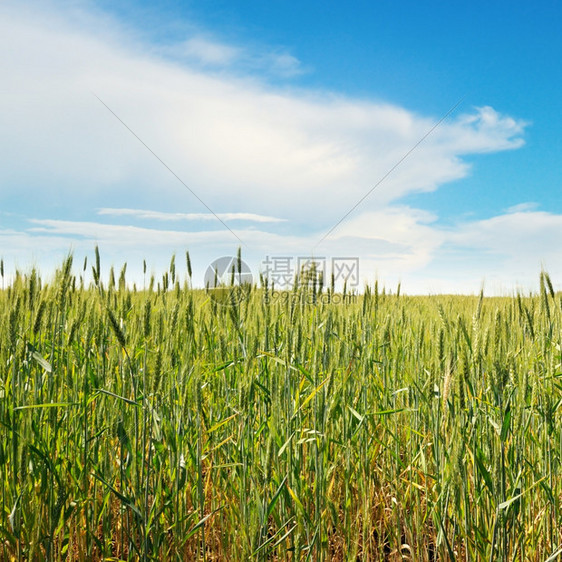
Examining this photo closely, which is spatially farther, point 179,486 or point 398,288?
point 398,288

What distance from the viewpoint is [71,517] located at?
1.52 meters

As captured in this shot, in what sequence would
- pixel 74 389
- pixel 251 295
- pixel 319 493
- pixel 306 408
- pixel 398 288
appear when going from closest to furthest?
pixel 319 493, pixel 74 389, pixel 306 408, pixel 251 295, pixel 398 288

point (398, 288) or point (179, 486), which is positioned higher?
point (398, 288)

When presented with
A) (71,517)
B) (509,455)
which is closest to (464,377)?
(509,455)

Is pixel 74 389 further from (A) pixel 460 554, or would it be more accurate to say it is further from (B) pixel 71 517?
(A) pixel 460 554

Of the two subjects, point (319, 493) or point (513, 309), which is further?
point (513, 309)

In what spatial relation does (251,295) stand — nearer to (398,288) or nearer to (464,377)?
(398,288)

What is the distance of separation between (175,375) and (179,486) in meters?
0.42

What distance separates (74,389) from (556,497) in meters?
1.63

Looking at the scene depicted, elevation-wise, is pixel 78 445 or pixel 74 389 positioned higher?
pixel 74 389

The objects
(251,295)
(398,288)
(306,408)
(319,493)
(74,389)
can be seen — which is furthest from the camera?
(398,288)

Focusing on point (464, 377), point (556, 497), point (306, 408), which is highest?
point (464, 377)

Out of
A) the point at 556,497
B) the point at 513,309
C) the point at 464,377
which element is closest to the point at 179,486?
the point at 464,377

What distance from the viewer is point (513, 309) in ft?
9.52
